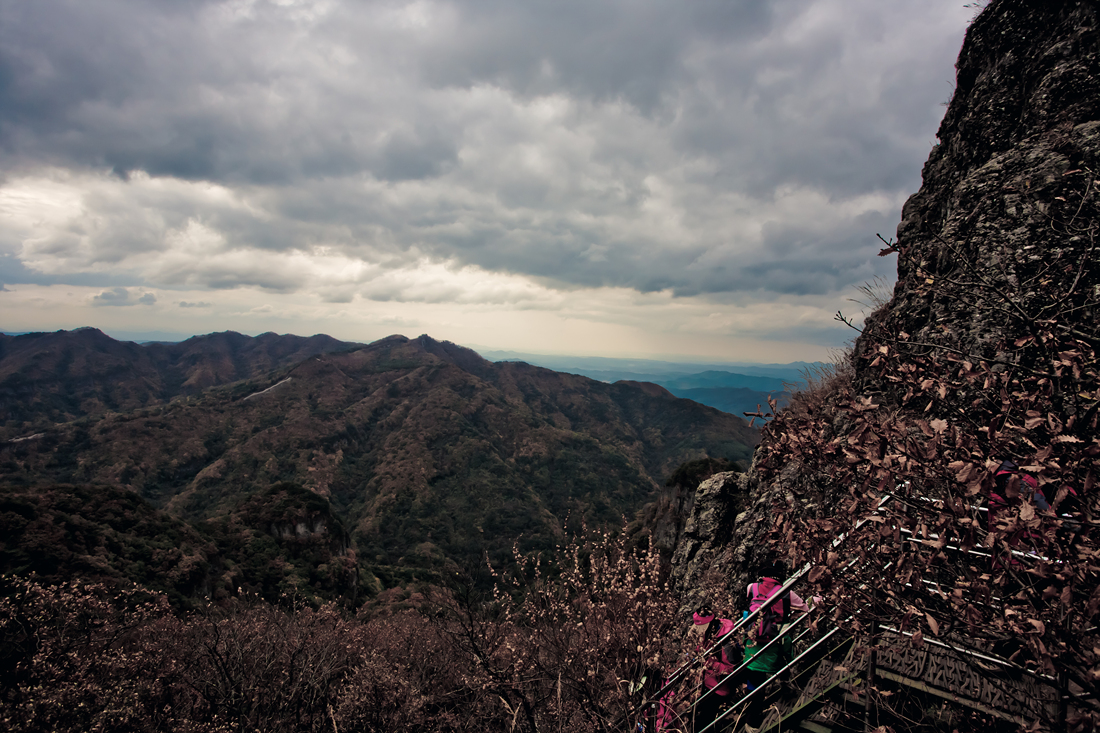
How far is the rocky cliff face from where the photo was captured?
15.6ft

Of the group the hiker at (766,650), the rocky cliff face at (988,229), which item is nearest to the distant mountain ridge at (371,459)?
the hiker at (766,650)

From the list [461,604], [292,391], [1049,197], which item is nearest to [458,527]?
[292,391]

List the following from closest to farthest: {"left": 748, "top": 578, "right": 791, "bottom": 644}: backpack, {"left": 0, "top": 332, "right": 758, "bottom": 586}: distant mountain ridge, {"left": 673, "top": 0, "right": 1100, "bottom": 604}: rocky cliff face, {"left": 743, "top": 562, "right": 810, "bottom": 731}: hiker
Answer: {"left": 673, "top": 0, "right": 1100, "bottom": 604}: rocky cliff face
{"left": 743, "top": 562, "right": 810, "bottom": 731}: hiker
{"left": 748, "top": 578, "right": 791, "bottom": 644}: backpack
{"left": 0, "top": 332, "right": 758, "bottom": 586}: distant mountain ridge

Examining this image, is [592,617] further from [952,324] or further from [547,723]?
[952,324]

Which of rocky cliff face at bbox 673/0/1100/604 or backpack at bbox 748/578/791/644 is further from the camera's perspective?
backpack at bbox 748/578/791/644

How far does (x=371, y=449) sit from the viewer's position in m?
153

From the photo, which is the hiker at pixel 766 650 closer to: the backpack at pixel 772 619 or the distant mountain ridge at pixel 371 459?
the backpack at pixel 772 619

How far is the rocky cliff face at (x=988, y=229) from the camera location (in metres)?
4.75

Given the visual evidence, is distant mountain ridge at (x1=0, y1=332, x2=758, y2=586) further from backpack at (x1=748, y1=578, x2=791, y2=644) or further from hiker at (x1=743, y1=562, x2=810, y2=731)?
backpack at (x1=748, y1=578, x2=791, y2=644)

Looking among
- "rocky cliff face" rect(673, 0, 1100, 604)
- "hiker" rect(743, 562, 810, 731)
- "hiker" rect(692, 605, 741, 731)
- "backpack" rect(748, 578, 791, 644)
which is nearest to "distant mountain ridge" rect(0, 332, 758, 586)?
"hiker" rect(692, 605, 741, 731)

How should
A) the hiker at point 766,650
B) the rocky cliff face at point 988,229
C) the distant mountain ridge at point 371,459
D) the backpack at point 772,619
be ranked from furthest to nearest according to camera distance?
the distant mountain ridge at point 371,459 < the backpack at point 772,619 < the hiker at point 766,650 < the rocky cliff face at point 988,229

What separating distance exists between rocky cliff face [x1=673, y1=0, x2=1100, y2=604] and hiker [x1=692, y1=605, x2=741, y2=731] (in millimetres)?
1553

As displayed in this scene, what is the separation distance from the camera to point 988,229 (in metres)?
8.10

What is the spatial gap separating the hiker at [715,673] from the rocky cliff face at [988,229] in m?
1.55
